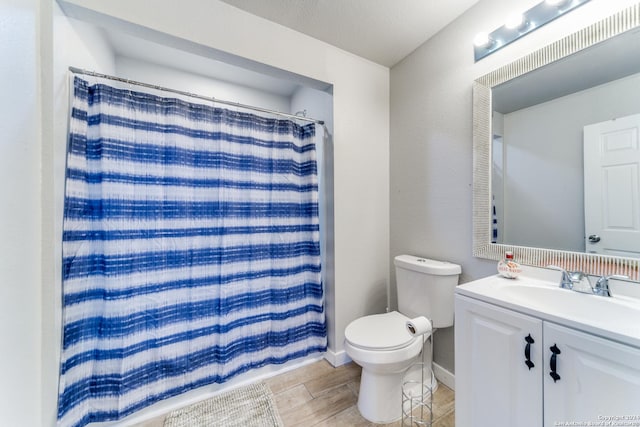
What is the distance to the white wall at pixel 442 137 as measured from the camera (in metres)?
1.38

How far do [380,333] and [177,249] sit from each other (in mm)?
1264

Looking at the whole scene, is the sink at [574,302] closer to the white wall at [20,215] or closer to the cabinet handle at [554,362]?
the cabinet handle at [554,362]

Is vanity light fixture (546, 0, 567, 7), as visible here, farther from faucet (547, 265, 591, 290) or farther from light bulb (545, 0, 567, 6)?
faucet (547, 265, 591, 290)

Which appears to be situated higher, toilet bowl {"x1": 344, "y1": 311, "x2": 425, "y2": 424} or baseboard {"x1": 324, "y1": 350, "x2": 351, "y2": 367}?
toilet bowl {"x1": 344, "y1": 311, "x2": 425, "y2": 424}

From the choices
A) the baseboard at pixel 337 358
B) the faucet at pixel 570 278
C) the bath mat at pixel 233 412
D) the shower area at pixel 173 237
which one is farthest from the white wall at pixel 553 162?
the bath mat at pixel 233 412

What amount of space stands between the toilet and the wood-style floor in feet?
0.36

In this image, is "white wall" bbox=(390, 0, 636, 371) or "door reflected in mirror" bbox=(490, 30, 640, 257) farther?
"white wall" bbox=(390, 0, 636, 371)

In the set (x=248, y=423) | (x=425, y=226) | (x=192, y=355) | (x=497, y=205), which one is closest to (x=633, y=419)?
(x=497, y=205)

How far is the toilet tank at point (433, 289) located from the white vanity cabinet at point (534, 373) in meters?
0.40

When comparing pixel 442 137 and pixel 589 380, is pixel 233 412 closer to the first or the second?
pixel 589 380

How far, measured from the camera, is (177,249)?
1440mm

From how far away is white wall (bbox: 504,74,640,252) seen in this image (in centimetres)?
103

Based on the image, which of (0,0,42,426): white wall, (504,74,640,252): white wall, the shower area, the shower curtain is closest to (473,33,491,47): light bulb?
(504,74,640,252): white wall

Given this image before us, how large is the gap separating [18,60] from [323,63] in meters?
1.49
